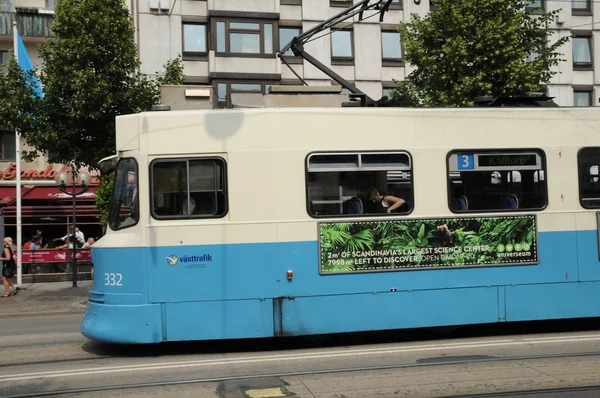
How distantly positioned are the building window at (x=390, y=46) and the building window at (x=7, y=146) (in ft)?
54.6

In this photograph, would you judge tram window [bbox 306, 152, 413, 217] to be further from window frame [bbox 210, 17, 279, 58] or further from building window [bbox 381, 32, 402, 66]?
building window [bbox 381, 32, 402, 66]

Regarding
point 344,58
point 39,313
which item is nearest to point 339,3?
point 344,58

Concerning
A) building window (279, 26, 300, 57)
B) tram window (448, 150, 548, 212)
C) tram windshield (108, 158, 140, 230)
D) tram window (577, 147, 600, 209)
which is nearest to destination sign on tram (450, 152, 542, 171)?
tram window (448, 150, 548, 212)

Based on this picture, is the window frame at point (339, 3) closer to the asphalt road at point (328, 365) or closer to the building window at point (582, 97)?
the building window at point (582, 97)

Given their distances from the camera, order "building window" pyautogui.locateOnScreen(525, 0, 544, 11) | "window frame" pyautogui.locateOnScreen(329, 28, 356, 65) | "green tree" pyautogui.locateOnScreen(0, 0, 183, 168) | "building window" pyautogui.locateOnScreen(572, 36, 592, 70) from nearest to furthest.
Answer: "green tree" pyautogui.locateOnScreen(0, 0, 183, 168) → "building window" pyautogui.locateOnScreen(525, 0, 544, 11) → "window frame" pyautogui.locateOnScreen(329, 28, 356, 65) → "building window" pyautogui.locateOnScreen(572, 36, 592, 70)

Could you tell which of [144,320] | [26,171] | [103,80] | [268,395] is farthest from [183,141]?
[26,171]

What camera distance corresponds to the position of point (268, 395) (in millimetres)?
6602

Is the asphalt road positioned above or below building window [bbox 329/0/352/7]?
below

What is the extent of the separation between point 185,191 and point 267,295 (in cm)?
168

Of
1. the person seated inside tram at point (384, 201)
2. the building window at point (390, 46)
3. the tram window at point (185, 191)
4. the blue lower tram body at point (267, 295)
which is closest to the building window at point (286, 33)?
the building window at point (390, 46)

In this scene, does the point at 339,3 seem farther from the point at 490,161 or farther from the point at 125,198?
the point at 125,198

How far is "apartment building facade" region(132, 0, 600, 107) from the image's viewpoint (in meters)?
29.1

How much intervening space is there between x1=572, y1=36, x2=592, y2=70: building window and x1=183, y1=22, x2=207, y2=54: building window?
17.8m

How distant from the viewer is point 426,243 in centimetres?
895
